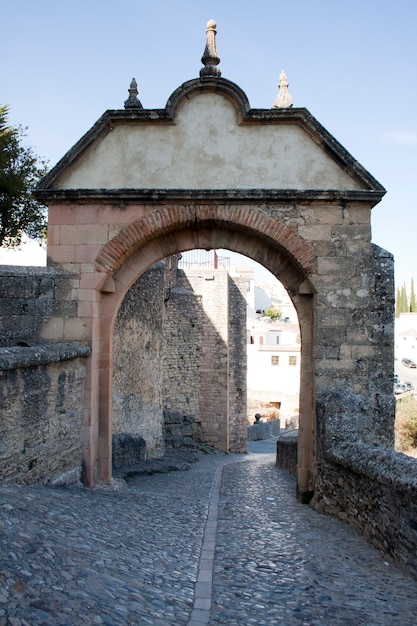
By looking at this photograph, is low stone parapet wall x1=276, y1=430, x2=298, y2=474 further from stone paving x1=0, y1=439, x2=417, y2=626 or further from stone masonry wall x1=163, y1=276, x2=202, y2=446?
stone masonry wall x1=163, y1=276, x2=202, y2=446

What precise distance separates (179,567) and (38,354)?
2.41 metres

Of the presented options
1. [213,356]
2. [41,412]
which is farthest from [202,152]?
[213,356]

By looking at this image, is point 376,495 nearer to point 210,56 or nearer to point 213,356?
point 210,56

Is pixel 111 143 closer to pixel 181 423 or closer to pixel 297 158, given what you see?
pixel 297 158

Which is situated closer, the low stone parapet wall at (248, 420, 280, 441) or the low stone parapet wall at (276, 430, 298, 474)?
the low stone parapet wall at (276, 430, 298, 474)

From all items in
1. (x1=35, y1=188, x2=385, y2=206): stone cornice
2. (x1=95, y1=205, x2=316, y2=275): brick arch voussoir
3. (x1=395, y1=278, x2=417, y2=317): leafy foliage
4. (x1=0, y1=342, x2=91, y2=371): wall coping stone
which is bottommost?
(x1=0, y1=342, x2=91, y2=371): wall coping stone

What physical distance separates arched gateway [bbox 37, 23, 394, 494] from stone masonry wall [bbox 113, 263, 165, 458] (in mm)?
3192

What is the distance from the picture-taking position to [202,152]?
24.0ft

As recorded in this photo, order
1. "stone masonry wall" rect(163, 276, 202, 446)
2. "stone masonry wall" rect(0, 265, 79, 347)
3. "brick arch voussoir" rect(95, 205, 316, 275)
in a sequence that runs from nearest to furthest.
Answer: "stone masonry wall" rect(0, 265, 79, 347) < "brick arch voussoir" rect(95, 205, 316, 275) < "stone masonry wall" rect(163, 276, 202, 446)

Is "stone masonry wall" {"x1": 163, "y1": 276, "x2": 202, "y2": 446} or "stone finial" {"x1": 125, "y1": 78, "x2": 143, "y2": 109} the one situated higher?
"stone finial" {"x1": 125, "y1": 78, "x2": 143, "y2": 109}

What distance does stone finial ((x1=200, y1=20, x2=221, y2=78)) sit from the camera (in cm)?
739

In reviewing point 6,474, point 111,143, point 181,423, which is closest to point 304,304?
point 111,143

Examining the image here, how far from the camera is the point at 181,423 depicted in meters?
16.6

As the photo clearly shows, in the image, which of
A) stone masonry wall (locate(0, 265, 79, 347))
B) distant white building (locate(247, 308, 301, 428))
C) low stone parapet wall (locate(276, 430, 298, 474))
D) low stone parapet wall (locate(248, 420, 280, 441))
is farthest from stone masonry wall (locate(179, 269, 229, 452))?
stone masonry wall (locate(0, 265, 79, 347))
